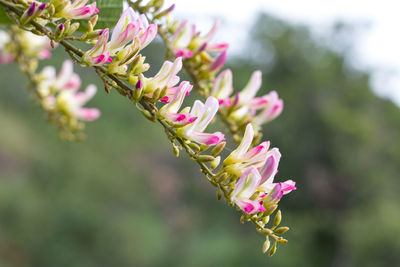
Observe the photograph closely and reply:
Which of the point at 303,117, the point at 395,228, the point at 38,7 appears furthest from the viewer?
the point at 303,117

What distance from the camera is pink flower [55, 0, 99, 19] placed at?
0.38 meters

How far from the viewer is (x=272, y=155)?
372 mm

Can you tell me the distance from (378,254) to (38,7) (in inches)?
394

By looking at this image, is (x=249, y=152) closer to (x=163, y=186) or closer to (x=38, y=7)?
(x=38, y=7)

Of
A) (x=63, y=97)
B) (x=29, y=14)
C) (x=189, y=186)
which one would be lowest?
(x=29, y=14)

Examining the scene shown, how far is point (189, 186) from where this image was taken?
12.9m

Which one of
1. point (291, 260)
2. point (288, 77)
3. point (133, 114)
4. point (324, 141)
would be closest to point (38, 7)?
point (291, 260)

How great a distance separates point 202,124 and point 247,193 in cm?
7

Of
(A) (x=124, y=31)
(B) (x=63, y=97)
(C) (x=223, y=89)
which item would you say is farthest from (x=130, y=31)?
(B) (x=63, y=97)

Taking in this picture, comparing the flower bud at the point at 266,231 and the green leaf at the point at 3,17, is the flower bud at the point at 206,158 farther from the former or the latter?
the green leaf at the point at 3,17

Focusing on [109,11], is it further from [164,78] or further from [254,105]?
[254,105]

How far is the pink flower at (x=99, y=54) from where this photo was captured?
0.36 meters

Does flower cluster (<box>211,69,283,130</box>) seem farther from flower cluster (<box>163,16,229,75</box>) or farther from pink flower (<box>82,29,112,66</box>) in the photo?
pink flower (<box>82,29,112,66</box>)

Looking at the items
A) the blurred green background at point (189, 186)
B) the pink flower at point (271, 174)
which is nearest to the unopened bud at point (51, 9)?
the pink flower at point (271, 174)
